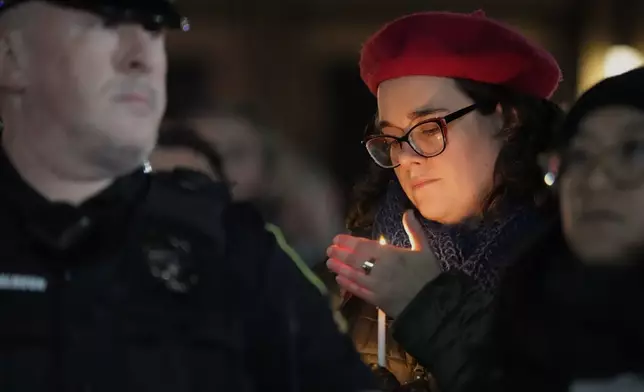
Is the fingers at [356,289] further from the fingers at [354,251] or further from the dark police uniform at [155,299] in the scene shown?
the dark police uniform at [155,299]

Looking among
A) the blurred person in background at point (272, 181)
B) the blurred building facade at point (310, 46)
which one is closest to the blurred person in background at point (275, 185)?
the blurred person in background at point (272, 181)

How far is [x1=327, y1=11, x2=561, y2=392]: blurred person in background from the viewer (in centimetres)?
154

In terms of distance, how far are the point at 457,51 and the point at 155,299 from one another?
72 cm

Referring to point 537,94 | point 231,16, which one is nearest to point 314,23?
point 231,16

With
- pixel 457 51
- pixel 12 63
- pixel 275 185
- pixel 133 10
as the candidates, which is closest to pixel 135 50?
pixel 133 10

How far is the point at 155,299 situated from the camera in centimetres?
126

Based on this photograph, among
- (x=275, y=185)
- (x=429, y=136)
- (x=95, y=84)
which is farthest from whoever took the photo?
(x=275, y=185)

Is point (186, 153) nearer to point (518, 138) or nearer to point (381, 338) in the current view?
point (381, 338)

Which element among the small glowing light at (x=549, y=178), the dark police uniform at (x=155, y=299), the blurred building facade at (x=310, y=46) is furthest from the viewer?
the blurred building facade at (x=310, y=46)

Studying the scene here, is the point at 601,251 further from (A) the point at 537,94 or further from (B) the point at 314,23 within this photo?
(B) the point at 314,23

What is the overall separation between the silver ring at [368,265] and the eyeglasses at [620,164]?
1.23 feet

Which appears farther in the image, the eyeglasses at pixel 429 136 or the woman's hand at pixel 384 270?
the eyeglasses at pixel 429 136

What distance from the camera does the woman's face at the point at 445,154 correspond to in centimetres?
161

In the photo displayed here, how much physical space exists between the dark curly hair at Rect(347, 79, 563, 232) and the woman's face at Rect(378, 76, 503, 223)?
16 millimetres
